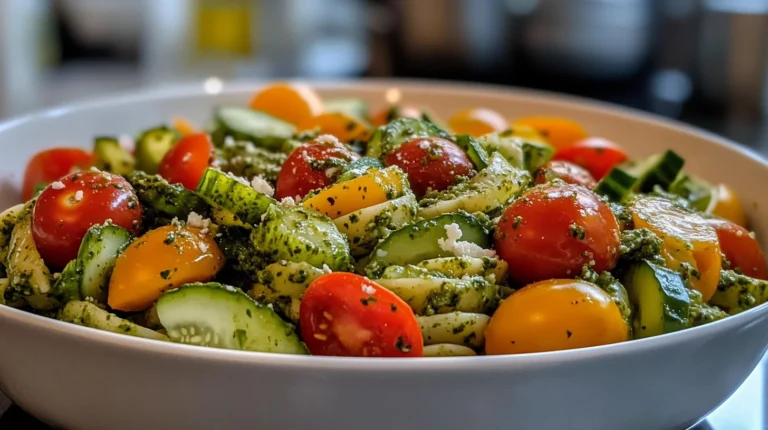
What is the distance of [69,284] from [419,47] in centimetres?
238

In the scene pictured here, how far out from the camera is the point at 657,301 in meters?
0.97

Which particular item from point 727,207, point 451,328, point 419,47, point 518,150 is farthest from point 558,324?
point 419,47

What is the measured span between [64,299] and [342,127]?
2.21 ft

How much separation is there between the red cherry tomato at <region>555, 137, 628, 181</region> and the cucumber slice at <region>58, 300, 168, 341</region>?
Answer: 2.97ft

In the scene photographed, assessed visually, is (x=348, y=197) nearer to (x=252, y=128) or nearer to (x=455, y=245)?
(x=455, y=245)

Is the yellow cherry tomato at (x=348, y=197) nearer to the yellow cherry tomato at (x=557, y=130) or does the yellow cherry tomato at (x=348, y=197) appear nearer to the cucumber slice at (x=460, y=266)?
the cucumber slice at (x=460, y=266)

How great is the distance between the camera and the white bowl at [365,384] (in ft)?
2.45

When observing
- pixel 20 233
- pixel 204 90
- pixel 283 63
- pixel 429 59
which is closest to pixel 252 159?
pixel 20 233

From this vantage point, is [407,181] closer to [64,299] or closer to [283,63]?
[64,299]

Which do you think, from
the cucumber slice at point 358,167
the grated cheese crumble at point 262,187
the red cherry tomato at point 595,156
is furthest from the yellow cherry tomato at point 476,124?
the grated cheese crumble at point 262,187

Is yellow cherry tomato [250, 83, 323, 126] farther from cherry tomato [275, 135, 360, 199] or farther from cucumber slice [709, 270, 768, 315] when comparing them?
cucumber slice [709, 270, 768, 315]

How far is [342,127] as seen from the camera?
60.3 inches

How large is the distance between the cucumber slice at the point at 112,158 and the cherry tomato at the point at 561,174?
72 cm

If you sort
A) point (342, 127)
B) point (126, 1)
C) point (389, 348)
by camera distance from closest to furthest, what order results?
point (389, 348) → point (342, 127) → point (126, 1)
